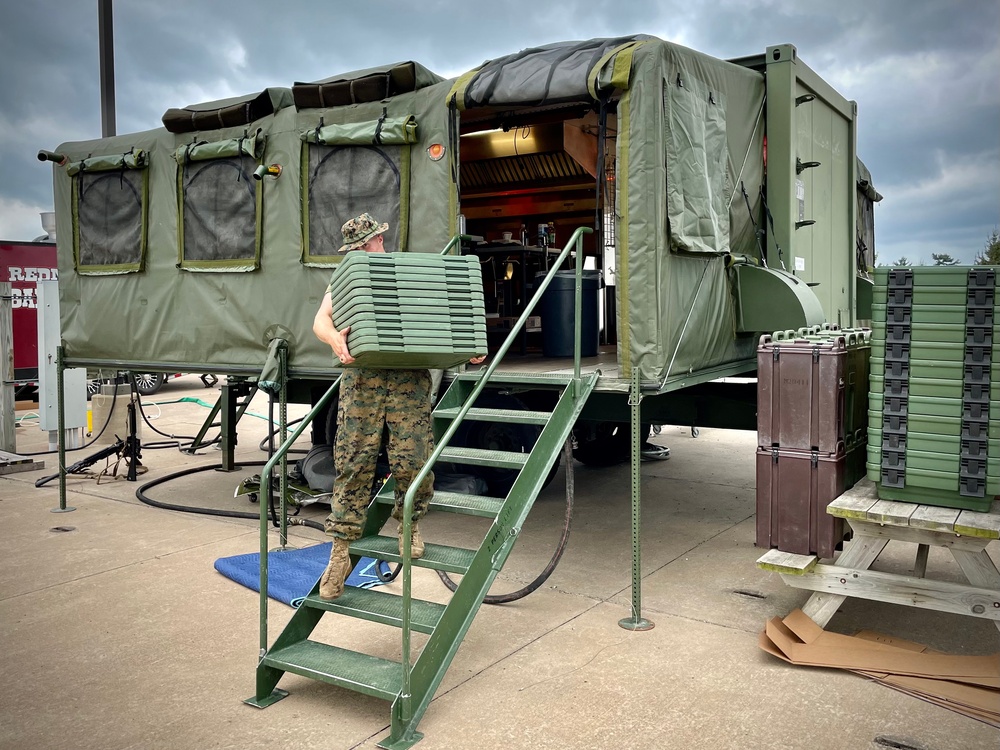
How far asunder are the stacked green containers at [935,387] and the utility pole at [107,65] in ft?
30.1

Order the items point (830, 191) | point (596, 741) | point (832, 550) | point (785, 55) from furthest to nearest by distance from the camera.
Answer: point (830, 191), point (785, 55), point (832, 550), point (596, 741)

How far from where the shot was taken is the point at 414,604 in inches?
156

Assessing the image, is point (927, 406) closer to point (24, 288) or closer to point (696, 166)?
point (696, 166)

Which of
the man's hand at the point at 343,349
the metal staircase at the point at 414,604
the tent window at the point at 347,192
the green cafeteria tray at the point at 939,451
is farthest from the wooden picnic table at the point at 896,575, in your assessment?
the tent window at the point at 347,192

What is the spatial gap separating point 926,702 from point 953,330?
1.61 meters

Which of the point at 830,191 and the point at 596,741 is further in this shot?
Result: the point at 830,191

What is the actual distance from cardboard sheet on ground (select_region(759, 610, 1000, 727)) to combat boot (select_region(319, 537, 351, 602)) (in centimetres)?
201

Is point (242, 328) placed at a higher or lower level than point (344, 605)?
higher

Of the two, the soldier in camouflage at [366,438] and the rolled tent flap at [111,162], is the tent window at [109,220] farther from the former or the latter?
the soldier in camouflage at [366,438]

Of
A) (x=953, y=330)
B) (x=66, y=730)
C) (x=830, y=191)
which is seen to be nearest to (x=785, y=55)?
(x=830, y=191)

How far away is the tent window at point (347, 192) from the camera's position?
20.2 ft

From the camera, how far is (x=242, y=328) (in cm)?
704

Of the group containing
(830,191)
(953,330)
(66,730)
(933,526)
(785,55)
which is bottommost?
(66,730)

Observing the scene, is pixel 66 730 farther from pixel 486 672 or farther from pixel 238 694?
pixel 486 672
